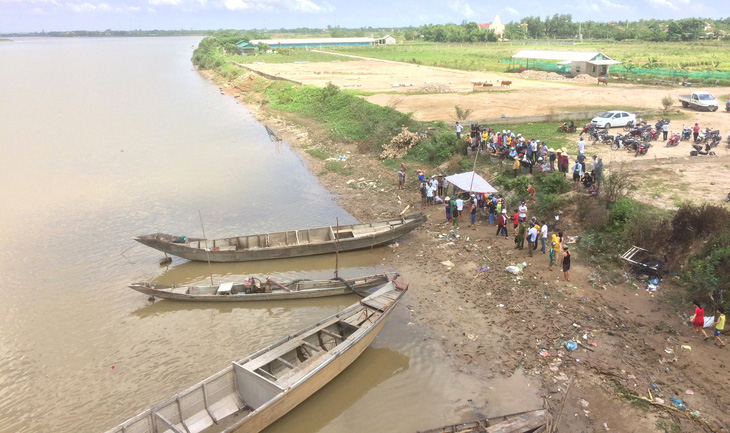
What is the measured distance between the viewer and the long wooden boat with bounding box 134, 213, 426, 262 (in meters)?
17.0

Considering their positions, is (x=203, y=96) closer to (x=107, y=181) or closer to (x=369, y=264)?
(x=107, y=181)

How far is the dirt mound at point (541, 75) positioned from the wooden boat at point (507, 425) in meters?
45.6

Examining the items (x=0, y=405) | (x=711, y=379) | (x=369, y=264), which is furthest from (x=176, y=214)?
(x=711, y=379)

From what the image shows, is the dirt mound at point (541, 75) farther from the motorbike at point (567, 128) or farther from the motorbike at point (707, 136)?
the motorbike at point (707, 136)

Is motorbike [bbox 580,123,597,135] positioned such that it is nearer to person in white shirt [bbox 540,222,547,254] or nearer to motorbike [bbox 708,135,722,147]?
motorbike [bbox 708,135,722,147]

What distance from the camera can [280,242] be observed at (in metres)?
17.8

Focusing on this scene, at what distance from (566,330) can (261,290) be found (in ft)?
28.3

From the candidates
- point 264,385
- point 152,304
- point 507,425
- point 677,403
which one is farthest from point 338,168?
point 677,403

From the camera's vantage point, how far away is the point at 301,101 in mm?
45125

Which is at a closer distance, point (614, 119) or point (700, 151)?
point (700, 151)

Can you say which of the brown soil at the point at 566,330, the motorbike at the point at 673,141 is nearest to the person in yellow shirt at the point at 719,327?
the brown soil at the point at 566,330

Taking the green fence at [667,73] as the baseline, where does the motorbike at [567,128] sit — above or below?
below

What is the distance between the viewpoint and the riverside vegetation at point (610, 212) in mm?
12859

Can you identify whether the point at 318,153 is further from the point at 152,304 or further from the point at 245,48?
the point at 245,48
